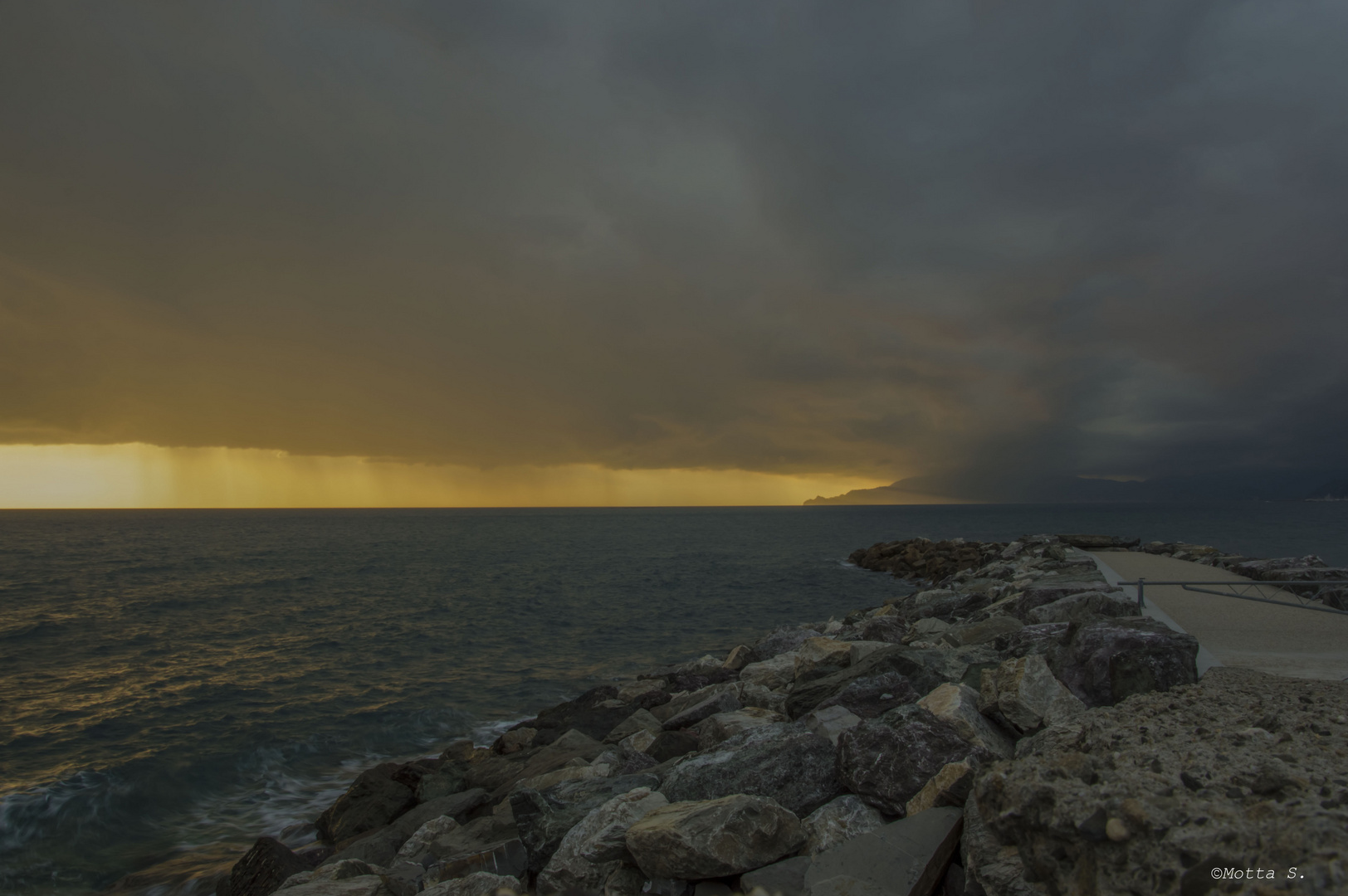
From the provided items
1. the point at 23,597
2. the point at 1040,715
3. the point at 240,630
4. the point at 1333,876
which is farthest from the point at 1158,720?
the point at 23,597

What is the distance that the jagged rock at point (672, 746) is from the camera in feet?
27.6

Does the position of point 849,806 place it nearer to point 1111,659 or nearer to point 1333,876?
point 1111,659

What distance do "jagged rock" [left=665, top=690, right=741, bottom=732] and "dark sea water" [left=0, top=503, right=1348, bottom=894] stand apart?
543cm

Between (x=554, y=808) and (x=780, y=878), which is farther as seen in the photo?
(x=554, y=808)

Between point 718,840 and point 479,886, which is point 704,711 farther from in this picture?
point 718,840

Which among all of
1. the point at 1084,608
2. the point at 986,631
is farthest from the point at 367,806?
the point at 1084,608

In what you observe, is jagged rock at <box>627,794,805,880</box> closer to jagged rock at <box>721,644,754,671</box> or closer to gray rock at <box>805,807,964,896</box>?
gray rock at <box>805,807,964,896</box>

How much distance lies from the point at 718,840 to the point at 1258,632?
926 cm

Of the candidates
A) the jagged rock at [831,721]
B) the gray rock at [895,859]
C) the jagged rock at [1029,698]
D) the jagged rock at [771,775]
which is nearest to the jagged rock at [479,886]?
the jagged rock at [771,775]

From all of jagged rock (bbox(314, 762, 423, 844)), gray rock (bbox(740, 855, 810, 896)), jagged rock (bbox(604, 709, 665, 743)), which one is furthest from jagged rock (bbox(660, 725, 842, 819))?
jagged rock (bbox(314, 762, 423, 844))

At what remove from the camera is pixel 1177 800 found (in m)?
3.03

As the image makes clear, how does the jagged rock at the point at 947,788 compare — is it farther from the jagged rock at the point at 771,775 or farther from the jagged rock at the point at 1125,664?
the jagged rock at the point at 1125,664

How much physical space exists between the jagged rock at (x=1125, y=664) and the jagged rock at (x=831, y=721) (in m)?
1.94

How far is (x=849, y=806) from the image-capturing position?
194 inches
